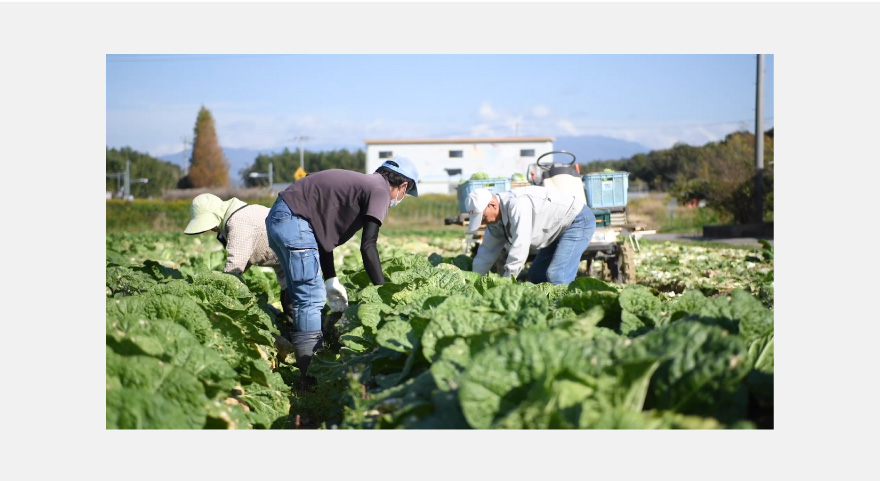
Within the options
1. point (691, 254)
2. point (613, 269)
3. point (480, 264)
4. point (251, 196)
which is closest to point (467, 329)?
point (480, 264)

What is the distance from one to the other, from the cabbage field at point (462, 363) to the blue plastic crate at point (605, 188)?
4.00m

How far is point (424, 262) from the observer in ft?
23.9

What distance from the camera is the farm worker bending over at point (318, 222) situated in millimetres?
5148

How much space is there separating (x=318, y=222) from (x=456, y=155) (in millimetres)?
49473

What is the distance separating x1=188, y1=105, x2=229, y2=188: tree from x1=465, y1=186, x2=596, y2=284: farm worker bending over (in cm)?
7100

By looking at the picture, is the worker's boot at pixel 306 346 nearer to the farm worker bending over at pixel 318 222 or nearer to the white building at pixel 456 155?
the farm worker bending over at pixel 318 222

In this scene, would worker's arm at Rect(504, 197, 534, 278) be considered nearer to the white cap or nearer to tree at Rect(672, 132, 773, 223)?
the white cap

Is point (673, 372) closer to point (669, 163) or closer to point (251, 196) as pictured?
point (251, 196)

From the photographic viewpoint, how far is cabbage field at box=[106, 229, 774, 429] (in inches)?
107

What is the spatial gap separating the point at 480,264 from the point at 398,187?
200cm

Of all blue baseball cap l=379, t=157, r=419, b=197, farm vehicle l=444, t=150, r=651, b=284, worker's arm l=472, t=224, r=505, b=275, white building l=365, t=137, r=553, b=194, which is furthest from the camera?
white building l=365, t=137, r=553, b=194

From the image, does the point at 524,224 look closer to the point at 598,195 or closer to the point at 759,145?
the point at 598,195

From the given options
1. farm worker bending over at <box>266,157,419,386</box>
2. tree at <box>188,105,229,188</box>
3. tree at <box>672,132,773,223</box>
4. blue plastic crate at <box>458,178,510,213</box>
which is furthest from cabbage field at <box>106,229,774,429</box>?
tree at <box>188,105,229,188</box>

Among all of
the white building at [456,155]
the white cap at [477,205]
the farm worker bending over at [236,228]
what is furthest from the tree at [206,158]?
the white cap at [477,205]
